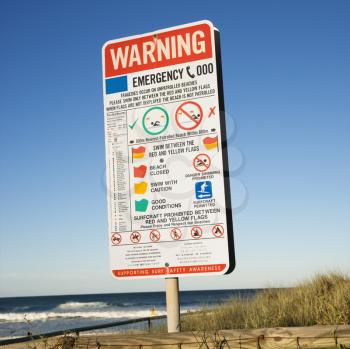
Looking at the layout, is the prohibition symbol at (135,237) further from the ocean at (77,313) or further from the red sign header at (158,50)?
the ocean at (77,313)

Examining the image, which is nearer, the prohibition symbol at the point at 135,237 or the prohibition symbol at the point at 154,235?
the prohibition symbol at the point at 154,235

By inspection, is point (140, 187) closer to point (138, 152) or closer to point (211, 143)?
point (138, 152)

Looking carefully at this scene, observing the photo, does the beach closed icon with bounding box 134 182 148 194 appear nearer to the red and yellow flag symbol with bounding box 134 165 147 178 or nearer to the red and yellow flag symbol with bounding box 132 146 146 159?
the red and yellow flag symbol with bounding box 134 165 147 178

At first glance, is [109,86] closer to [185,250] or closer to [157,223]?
[157,223]

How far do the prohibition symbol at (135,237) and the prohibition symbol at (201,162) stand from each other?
954 mm

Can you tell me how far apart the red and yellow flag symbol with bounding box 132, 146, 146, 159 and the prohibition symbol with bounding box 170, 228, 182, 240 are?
0.86 m

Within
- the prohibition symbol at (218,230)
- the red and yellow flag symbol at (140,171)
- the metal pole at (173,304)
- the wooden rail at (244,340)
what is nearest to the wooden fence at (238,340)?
the wooden rail at (244,340)

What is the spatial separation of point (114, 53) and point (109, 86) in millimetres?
420

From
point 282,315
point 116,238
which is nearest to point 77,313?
point 282,315

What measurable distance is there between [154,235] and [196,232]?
477 millimetres

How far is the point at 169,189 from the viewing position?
5246 millimetres

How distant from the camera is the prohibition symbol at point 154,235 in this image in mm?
5281

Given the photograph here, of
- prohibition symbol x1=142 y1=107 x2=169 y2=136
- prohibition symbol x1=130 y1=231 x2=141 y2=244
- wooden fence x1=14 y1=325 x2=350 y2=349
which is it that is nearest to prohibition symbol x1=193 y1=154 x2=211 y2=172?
prohibition symbol x1=142 y1=107 x2=169 y2=136

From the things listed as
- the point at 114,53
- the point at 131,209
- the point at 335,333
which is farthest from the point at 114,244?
the point at 335,333
